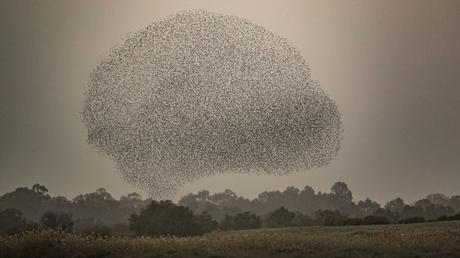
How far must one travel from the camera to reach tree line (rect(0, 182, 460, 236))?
2368 inches

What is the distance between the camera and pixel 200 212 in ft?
495

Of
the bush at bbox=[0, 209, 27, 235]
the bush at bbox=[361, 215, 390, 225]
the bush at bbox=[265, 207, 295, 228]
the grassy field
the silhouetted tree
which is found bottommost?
the grassy field

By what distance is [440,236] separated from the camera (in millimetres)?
38000

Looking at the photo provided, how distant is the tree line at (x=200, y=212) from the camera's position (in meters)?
60.2

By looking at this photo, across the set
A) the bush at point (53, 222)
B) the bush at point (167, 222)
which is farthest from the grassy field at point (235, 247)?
the bush at point (167, 222)

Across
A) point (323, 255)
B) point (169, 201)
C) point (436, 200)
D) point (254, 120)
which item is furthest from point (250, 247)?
point (436, 200)

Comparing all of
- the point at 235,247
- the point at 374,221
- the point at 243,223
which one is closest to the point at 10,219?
the point at 243,223

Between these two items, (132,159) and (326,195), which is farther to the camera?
(326,195)

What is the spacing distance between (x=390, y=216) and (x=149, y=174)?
41.9 m

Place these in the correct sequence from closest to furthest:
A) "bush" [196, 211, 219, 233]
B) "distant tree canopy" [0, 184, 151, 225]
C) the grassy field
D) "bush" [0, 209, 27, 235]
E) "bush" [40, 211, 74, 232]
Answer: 1. the grassy field
2. "bush" [40, 211, 74, 232]
3. "bush" [196, 211, 219, 233]
4. "bush" [0, 209, 27, 235]
5. "distant tree canopy" [0, 184, 151, 225]

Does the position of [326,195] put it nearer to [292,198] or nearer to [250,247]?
[292,198]

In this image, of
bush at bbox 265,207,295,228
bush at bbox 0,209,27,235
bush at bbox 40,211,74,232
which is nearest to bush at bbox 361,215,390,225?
bush at bbox 265,207,295,228

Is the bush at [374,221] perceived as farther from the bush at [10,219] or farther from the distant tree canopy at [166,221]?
the bush at [10,219]

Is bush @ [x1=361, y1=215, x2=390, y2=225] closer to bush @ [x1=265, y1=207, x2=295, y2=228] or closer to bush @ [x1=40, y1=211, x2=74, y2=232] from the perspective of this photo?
bush @ [x1=265, y1=207, x2=295, y2=228]
